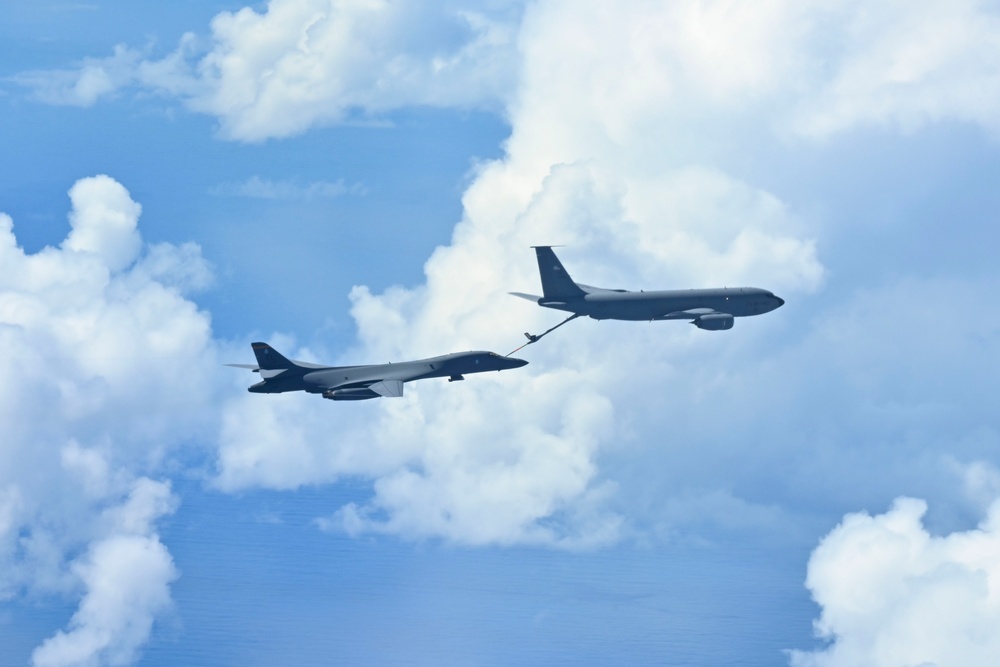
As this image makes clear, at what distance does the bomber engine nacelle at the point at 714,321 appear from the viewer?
6585 inches

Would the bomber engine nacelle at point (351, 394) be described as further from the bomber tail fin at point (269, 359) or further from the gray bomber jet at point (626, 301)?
the gray bomber jet at point (626, 301)

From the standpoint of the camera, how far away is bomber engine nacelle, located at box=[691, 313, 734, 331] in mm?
167250

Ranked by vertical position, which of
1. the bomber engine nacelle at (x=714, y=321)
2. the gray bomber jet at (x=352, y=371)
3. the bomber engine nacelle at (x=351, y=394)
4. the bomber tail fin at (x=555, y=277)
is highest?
the bomber tail fin at (x=555, y=277)

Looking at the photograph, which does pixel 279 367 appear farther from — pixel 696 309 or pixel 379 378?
pixel 696 309

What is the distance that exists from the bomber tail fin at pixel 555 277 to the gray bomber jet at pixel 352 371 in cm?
1050

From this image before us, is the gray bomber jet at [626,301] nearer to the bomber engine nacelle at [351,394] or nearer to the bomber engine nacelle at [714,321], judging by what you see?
the bomber engine nacelle at [714,321]

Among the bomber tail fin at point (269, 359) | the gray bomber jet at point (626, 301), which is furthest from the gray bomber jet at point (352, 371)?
the gray bomber jet at point (626, 301)

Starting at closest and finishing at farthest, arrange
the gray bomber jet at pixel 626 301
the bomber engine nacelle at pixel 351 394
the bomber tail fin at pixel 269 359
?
the bomber engine nacelle at pixel 351 394, the bomber tail fin at pixel 269 359, the gray bomber jet at pixel 626 301

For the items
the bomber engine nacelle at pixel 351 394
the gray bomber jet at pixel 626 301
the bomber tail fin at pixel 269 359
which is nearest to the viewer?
the bomber engine nacelle at pixel 351 394

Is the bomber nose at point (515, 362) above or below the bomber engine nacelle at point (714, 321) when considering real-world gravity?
below

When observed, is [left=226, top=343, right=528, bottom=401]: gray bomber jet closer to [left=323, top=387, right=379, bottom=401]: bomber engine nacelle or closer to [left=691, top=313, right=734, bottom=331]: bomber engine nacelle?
[left=323, top=387, right=379, bottom=401]: bomber engine nacelle

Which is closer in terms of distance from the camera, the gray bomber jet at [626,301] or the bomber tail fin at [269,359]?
the bomber tail fin at [269,359]

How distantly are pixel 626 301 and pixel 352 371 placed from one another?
34.8 metres

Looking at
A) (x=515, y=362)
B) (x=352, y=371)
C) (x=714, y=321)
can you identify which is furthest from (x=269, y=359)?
(x=714, y=321)
